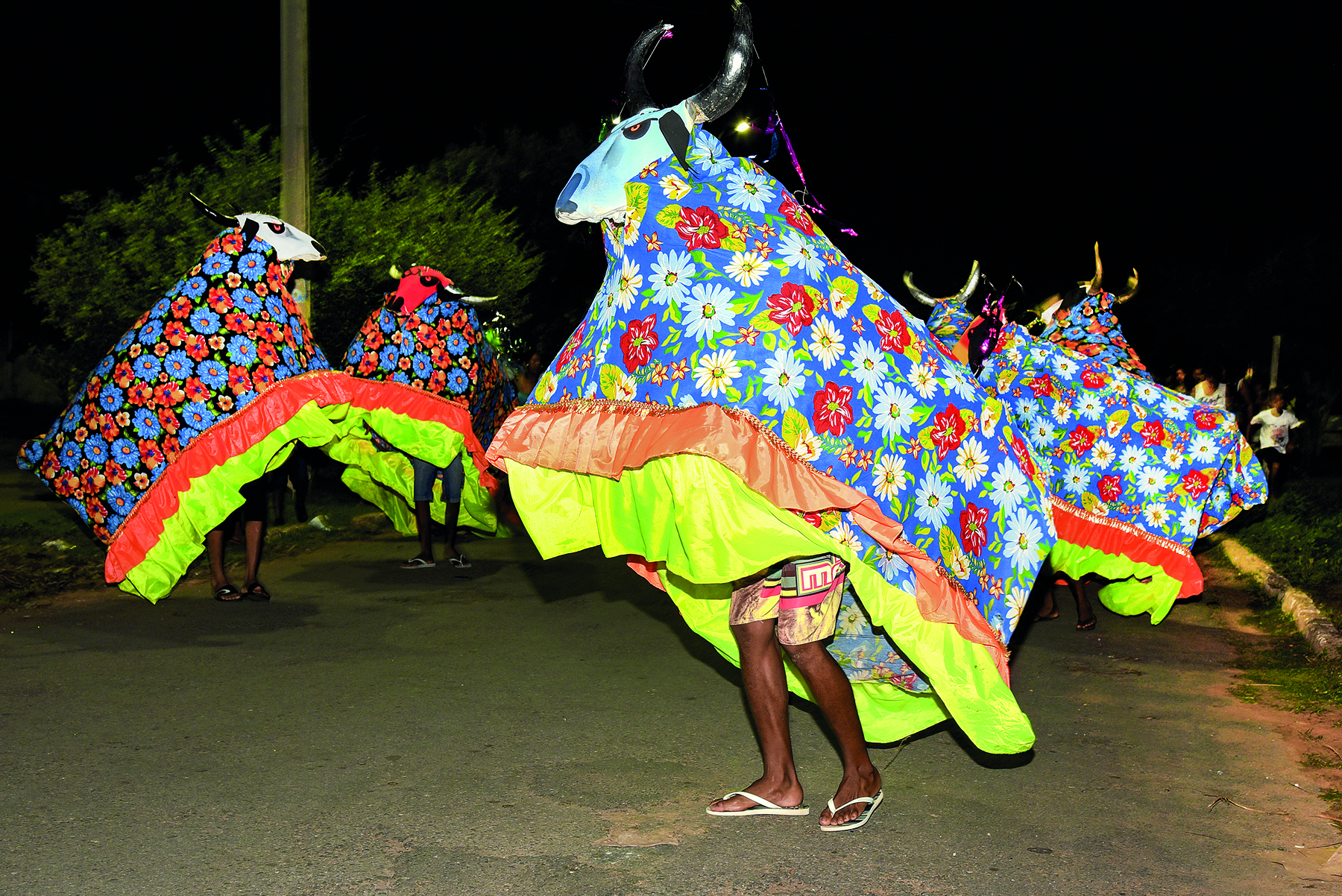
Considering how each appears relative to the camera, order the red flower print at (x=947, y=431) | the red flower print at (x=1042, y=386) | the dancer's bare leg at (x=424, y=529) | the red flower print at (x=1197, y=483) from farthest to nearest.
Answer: the dancer's bare leg at (x=424, y=529) < the red flower print at (x=1197, y=483) < the red flower print at (x=1042, y=386) < the red flower print at (x=947, y=431)

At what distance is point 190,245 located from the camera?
1366 cm

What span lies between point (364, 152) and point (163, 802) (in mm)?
25867

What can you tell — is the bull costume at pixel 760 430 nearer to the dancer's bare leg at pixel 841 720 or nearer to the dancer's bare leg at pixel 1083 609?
the dancer's bare leg at pixel 841 720

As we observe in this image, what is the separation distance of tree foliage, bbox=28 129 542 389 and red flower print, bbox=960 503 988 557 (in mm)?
9920

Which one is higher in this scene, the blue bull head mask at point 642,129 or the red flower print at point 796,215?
the blue bull head mask at point 642,129

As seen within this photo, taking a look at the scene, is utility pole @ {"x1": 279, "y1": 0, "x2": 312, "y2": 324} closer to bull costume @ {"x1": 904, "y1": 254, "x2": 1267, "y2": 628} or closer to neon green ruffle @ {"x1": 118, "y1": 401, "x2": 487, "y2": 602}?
neon green ruffle @ {"x1": 118, "y1": 401, "x2": 487, "y2": 602}

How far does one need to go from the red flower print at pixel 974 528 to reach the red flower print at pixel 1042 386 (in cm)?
325

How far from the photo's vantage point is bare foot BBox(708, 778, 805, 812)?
441 centimetres

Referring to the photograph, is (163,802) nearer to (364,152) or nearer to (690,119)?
(690,119)

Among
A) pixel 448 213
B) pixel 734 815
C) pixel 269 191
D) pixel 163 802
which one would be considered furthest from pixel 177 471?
pixel 448 213

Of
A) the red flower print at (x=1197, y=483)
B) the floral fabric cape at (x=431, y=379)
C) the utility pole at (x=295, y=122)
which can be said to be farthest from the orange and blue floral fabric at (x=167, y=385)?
the red flower print at (x=1197, y=483)

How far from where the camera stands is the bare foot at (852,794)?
4301 millimetres

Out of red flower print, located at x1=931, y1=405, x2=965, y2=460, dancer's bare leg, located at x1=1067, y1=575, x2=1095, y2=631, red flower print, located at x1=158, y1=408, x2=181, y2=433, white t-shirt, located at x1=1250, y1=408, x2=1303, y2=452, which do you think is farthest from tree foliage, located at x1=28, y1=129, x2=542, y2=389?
white t-shirt, located at x1=1250, y1=408, x2=1303, y2=452

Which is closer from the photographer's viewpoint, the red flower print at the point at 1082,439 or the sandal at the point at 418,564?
the red flower print at the point at 1082,439
